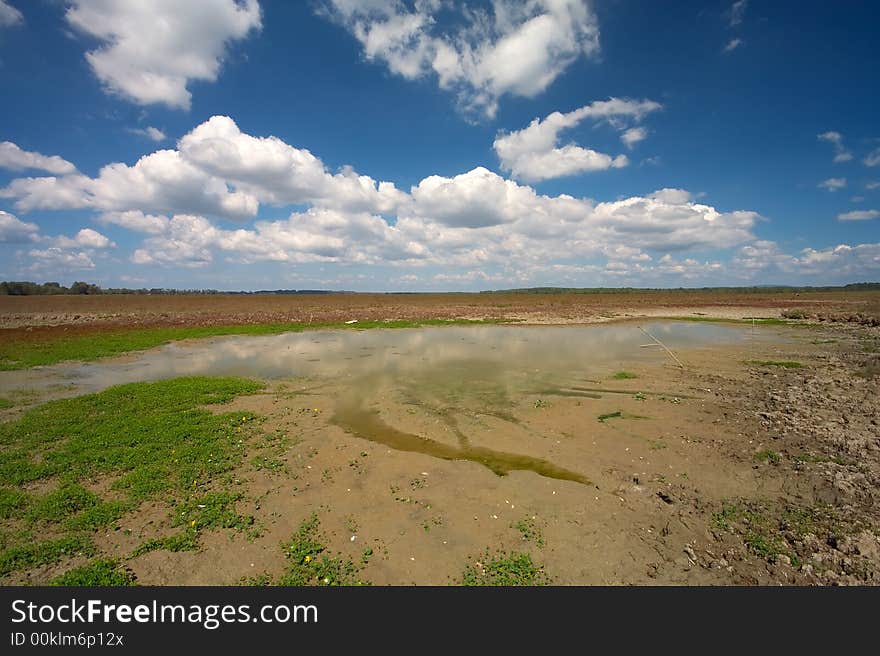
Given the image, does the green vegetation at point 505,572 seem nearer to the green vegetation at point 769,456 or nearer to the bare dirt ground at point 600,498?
the bare dirt ground at point 600,498

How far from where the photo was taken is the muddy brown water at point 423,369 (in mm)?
12359

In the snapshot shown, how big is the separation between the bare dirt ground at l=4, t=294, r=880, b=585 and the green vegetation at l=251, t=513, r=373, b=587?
15cm

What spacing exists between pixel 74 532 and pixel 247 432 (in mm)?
4967

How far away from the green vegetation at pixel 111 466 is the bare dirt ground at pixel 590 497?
1.55ft

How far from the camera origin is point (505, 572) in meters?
5.90

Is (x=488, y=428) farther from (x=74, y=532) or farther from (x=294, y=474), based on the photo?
(x=74, y=532)

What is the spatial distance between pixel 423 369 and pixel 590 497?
1316cm

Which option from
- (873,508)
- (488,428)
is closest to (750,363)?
(873,508)

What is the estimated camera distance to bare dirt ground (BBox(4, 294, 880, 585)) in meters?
6.04

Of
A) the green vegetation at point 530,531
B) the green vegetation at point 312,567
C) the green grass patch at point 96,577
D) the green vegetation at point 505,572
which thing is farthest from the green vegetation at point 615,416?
the green grass patch at point 96,577

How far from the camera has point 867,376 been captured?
57.0 feet

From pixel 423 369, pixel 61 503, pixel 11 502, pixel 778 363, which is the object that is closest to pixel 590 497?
pixel 61 503

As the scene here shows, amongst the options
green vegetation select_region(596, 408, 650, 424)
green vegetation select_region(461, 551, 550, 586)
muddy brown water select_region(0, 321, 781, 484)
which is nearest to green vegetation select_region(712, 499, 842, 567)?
muddy brown water select_region(0, 321, 781, 484)

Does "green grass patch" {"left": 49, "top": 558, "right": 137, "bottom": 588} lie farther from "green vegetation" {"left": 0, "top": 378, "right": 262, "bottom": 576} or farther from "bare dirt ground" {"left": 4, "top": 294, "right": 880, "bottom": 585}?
"green vegetation" {"left": 0, "top": 378, "right": 262, "bottom": 576}
